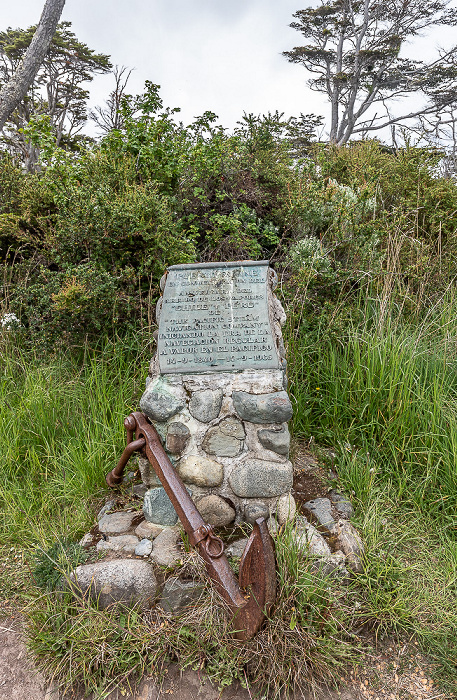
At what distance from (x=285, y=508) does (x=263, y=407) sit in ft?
1.65

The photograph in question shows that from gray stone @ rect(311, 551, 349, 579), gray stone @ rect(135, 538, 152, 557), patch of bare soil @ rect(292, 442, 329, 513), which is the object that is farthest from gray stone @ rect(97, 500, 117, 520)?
gray stone @ rect(311, 551, 349, 579)

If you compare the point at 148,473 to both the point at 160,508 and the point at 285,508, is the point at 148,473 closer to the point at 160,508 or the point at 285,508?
the point at 160,508

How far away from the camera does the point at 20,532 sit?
2.29 metres

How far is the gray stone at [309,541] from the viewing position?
1876 mm

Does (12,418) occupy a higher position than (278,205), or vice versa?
(278,205)

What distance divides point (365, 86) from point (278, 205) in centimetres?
1153

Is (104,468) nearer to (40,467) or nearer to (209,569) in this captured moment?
(40,467)

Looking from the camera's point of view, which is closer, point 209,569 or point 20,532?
point 209,569

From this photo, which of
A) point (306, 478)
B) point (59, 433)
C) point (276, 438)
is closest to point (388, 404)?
point (306, 478)

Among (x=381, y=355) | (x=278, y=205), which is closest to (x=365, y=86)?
(x=278, y=205)

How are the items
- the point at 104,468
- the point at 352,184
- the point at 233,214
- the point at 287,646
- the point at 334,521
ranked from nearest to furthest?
the point at 287,646 → the point at 334,521 → the point at 104,468 → the point at 352,184 → the point at 233,214

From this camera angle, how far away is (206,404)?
2.13m

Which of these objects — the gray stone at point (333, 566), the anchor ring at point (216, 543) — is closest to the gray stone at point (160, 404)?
the anchor ring at point (216, 543)

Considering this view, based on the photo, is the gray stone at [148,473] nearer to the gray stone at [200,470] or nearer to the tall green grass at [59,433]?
the gray stone at [200,470]
